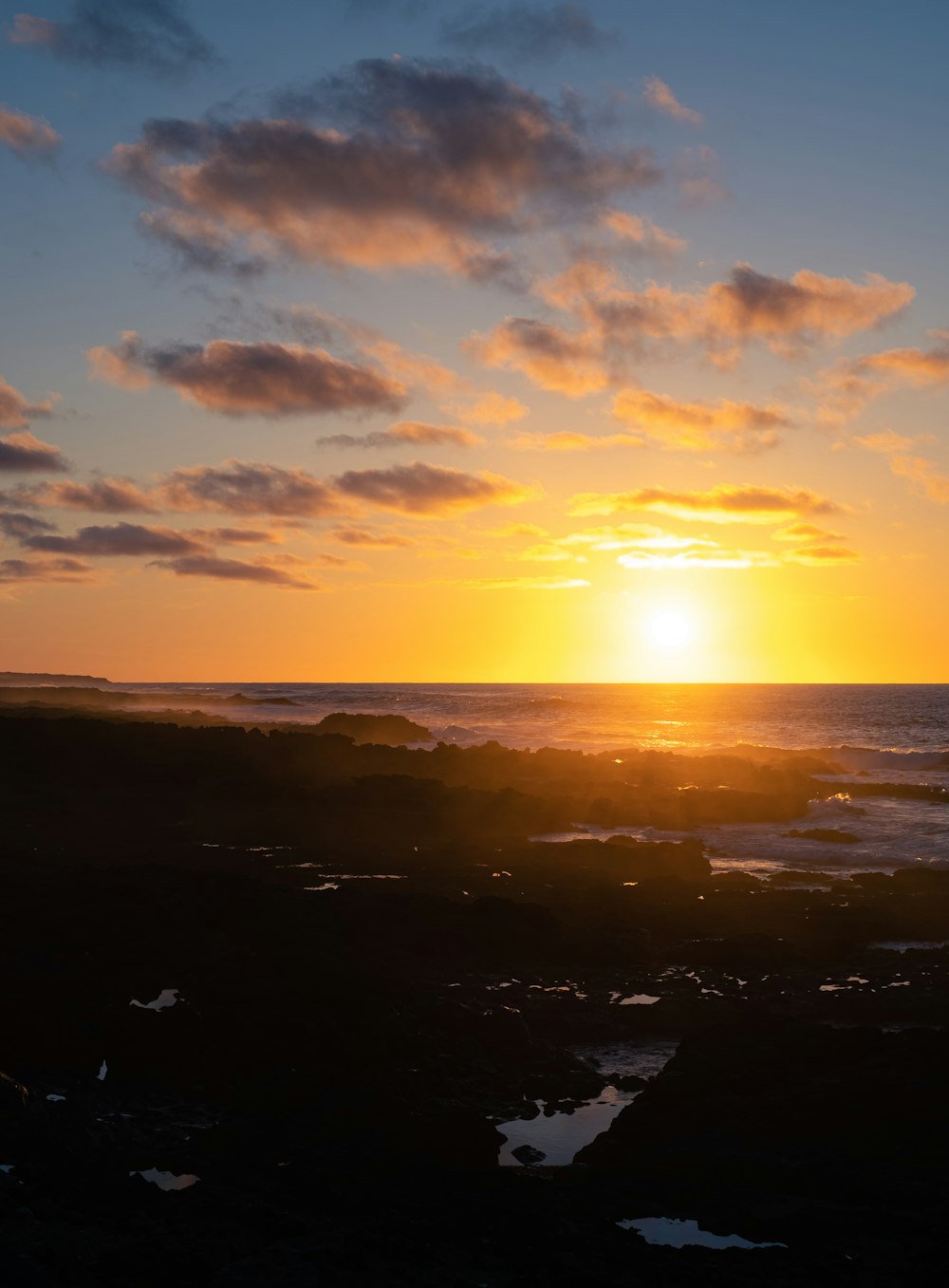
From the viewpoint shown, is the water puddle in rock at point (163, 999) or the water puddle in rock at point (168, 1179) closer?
the water puddle in rock at point (168, 1179)

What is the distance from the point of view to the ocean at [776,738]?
28.3 metres

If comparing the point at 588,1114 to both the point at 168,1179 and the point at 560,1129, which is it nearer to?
the point at 560,1129

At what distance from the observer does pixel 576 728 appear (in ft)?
323

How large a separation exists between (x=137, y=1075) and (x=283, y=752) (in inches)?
1204

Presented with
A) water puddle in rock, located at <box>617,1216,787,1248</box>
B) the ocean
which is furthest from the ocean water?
water puddle in rock, located at <box>617,1216,787,1248</box>

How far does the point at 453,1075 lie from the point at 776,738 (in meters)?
81.8

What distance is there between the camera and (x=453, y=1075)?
1077 centimetres

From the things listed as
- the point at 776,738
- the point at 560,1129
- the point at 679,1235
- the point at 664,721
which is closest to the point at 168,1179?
the point at 560,1129

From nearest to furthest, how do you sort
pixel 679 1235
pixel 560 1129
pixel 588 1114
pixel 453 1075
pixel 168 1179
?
1. pixel 679 1235
2. pixel 168 1179
3. pixel 560 1129
4. pixel 588 1114
5. pixel 453 1075

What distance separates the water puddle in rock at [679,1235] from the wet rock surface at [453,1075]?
3.1 inches

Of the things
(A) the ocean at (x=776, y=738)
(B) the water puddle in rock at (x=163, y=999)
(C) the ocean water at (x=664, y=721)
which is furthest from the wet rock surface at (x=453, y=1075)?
(C) the ocean water at (x=664, y=721)

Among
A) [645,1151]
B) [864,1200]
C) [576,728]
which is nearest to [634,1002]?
[645,1151]

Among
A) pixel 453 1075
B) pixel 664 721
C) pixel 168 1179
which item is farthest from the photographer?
pixel 664 721

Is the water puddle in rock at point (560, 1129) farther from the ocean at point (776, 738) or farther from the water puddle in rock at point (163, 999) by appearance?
the ocean at point (776, 738)
